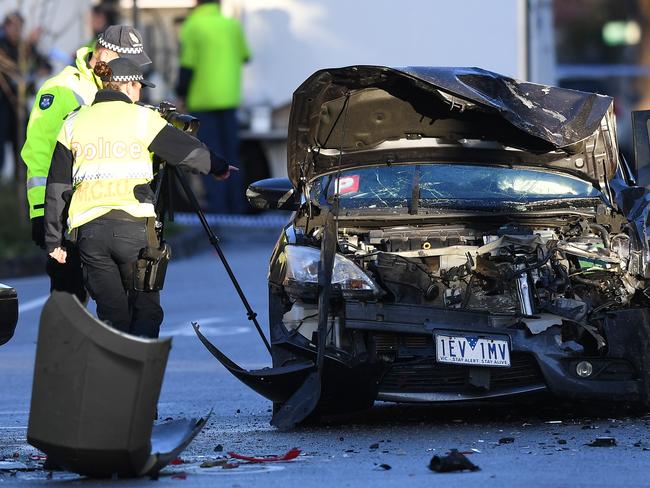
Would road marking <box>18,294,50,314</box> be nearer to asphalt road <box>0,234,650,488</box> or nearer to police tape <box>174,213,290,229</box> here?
asphalt road <box>0,234,650,488</box>

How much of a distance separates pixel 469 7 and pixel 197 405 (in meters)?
9.96

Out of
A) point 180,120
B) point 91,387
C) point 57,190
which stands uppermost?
point 180,120

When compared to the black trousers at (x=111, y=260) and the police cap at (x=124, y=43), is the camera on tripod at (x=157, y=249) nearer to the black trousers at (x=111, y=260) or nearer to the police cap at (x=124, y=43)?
the black trousers at (x=111, y=260)

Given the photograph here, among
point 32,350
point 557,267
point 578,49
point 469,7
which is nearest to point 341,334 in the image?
point 557,267

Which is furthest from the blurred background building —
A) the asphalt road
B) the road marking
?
the asphalt road

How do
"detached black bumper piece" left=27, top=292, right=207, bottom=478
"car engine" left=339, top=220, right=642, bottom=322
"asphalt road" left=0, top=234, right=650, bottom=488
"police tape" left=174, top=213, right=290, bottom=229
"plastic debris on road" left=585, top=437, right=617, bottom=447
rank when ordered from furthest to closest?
"police tape" left=174, top=213, right=290, bottom=229
"car engine" left=339, top=220, right=642, bottom=322
"plastic debris on road" left=585, top=437, right=617, bottom=447
"asphalt road" left=0, top=234, right=650, bottom=488
"detached black bumper piece" left=27, top=292, right=207, bottom=478

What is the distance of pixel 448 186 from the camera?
30.6 feet

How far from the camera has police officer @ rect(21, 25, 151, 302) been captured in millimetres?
8742

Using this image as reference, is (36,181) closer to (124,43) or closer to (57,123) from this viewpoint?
(57,123)

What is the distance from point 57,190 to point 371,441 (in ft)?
6.10

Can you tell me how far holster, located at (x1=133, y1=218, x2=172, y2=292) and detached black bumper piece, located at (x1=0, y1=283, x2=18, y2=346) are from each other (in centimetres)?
64

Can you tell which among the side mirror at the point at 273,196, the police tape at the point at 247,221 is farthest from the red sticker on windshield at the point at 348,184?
the police tape at the point at 247,221

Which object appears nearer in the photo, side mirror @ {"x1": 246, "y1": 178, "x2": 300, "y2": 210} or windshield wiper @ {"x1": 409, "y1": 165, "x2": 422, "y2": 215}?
windshield wiper @ {"x1": 409, "y1": 165, "x2": 422, "y2": 215}

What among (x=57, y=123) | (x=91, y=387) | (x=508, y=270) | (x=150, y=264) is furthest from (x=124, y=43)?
(x=91, y=387)
